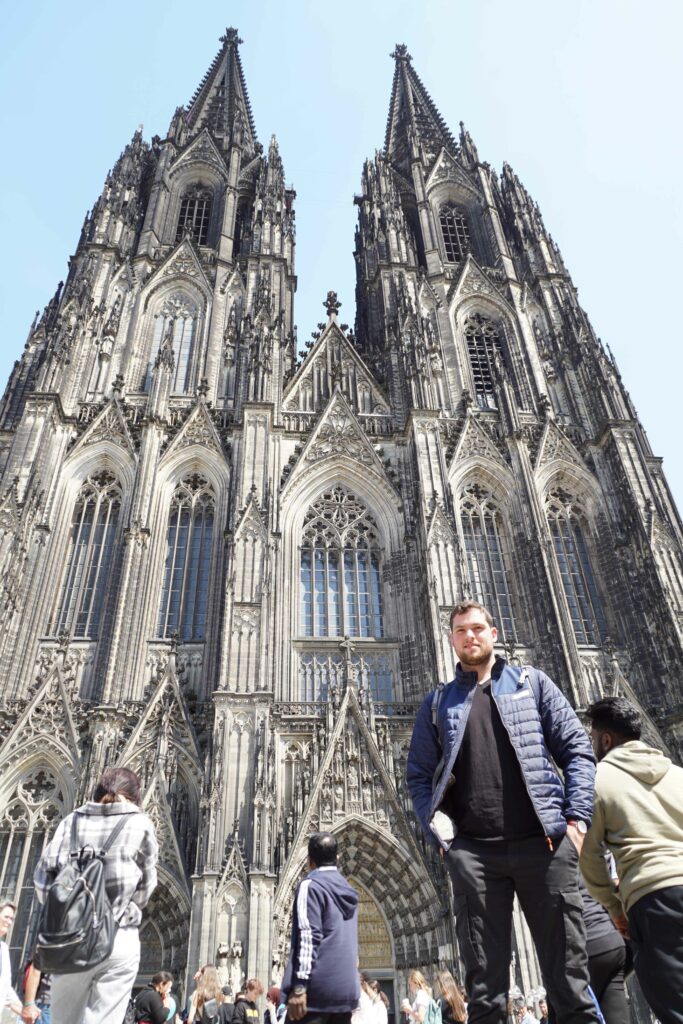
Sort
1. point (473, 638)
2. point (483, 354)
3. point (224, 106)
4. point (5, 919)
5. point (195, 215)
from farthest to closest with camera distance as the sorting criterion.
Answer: point (224, 106) < point (195, 215) < point (483, 354) < point (5, 919) < point (473, 638)

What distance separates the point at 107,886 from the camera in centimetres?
357

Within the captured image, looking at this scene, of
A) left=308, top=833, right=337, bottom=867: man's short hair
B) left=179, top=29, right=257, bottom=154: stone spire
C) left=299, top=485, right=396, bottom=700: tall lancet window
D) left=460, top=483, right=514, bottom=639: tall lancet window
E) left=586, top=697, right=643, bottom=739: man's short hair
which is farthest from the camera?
left=179, top=29, right=257, bottom=154: stone spire

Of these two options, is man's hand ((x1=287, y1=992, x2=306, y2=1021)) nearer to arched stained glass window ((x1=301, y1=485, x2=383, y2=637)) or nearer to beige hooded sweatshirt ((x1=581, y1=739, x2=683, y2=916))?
beige hooded sweatshirt ((x1=581, y1=739, x2=683, y2=916))

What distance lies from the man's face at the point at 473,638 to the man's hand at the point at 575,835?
0.93 metres

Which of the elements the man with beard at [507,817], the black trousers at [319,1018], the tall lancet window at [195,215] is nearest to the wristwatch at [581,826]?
the man with beard at [507,817]

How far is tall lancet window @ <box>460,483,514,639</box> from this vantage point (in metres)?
19.3

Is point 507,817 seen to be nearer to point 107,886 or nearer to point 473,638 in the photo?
point 473,638

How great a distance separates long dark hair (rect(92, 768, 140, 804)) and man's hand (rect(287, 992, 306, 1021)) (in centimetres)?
133

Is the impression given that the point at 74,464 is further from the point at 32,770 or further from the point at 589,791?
the point at 589,791

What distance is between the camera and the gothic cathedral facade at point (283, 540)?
48.8 feet

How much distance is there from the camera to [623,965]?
3943 millimetres

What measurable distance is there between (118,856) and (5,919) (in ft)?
9.63

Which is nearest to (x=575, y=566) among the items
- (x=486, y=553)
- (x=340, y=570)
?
(x=486, y=553)

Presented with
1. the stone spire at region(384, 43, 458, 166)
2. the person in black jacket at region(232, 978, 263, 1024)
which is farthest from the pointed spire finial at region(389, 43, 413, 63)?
the person in black jacket at region(232, 978, 263, 1024)
